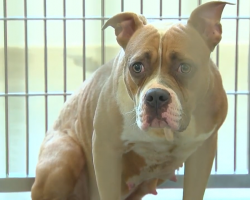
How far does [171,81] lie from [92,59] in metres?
1.06

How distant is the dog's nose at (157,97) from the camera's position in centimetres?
148

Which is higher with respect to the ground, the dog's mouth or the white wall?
the white wall

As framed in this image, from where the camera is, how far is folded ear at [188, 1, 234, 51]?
1619 millimetres

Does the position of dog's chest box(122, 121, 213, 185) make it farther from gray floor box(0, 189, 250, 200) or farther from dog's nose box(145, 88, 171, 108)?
gray floor box(0, 189, 250, 200)

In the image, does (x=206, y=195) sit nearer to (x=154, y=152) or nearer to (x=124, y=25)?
(x=154, y=152)

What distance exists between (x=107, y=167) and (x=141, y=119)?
290 millimetres

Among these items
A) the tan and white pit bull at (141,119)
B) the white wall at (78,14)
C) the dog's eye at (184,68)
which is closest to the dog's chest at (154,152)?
the tan and white pit bull at (141,119)

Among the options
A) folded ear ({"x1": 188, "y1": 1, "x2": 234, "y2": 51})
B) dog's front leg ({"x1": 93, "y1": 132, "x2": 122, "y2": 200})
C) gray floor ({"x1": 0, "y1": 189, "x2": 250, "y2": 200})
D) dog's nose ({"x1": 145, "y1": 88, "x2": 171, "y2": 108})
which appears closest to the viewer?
dog's nose ({"x1": 145, "y1": 88, "x2": 171, "y2": 108})

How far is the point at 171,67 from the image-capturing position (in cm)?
155

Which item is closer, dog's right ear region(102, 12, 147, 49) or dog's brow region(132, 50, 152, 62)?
dog's brow region(132, 50, 152, 62)

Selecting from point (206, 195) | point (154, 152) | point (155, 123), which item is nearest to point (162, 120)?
point (155, 123)

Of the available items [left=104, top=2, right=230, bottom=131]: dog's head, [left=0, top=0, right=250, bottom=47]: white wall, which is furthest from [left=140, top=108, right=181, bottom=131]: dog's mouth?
[left=0, top=0, right=250, bottom=47]: white wall

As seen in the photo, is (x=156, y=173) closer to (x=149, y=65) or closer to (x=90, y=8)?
(x=149, y=65)

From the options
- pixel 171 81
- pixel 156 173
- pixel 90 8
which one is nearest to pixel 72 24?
pixel 90 8
